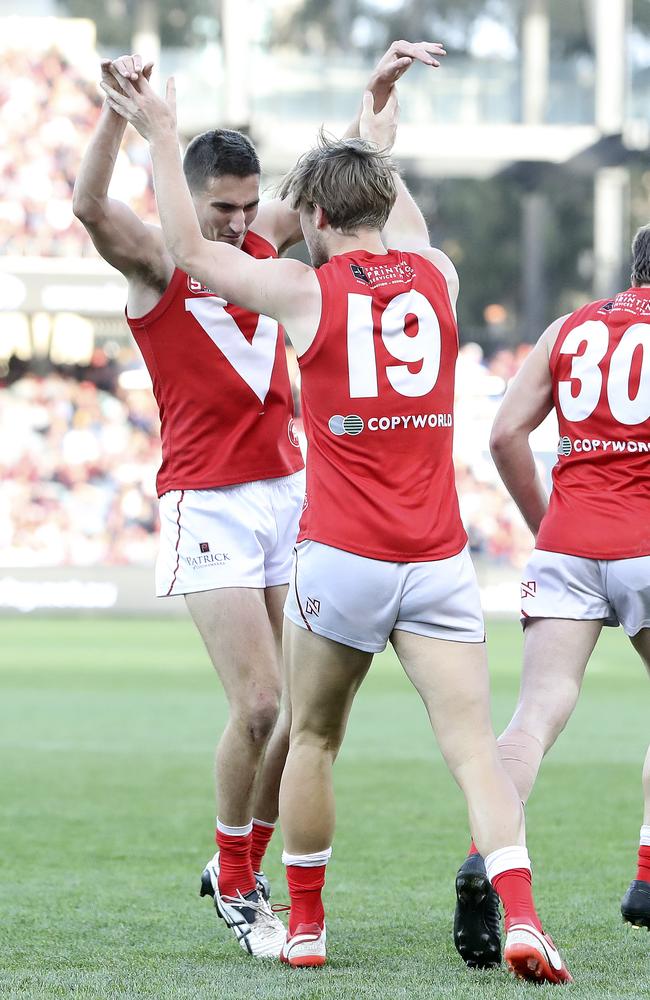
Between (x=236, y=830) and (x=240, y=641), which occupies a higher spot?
(x=240, y=641)

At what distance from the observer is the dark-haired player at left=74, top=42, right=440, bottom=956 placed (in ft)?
14.7

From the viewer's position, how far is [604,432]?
437 centimetres

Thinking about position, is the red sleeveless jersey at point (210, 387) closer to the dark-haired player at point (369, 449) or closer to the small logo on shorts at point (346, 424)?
the dark-haired player at point (369, 449)

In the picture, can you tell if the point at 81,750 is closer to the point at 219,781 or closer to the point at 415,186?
the point at 219,781

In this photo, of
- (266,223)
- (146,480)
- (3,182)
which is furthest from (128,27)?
(266,223)

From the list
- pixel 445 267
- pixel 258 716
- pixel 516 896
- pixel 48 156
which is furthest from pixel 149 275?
pixel 48 156

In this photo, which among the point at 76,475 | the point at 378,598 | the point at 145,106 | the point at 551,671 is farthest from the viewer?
the point at 76,475

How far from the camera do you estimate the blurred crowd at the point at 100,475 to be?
21.5 m

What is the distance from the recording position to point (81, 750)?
9.04 metres

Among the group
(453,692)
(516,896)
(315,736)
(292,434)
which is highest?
(292,434)

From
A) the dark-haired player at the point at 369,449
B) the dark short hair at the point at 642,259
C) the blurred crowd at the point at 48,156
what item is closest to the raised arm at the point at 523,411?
the dark short hair at the point at 642,259

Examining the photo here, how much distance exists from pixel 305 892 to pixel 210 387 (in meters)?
1.63

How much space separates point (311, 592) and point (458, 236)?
137 ft

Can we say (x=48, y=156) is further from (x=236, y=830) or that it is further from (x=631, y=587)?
(x=631, y=587)
